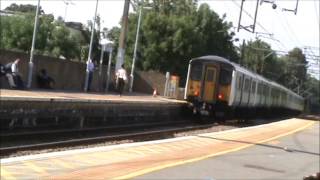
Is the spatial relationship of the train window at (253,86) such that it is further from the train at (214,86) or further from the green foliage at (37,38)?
the green foliage at (37,38)

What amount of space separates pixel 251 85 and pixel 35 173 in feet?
94.2

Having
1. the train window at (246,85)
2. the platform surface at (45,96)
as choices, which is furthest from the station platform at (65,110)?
the train window at (246,85)

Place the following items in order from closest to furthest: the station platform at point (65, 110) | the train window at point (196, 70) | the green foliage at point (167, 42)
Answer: the station platform at point (65, 110) < the train window at point (196, 70) < the green foliage at point (167, 42)

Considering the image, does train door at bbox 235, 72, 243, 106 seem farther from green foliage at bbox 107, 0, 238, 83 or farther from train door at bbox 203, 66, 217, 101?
Result: green foliage at bbox 107, 0, 238, 83

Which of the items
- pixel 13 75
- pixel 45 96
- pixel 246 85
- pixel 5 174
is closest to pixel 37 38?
pixel 246 85

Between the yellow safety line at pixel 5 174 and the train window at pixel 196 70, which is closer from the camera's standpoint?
the yellow safety line at pixel 5 174

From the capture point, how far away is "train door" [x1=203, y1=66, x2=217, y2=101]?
3155cm

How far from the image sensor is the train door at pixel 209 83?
3155 centimetres

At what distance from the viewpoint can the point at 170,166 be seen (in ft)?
35.8

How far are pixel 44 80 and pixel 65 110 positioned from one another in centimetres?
941

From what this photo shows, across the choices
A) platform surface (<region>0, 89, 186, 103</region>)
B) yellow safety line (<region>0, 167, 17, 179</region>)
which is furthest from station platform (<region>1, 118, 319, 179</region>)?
platform surface (<region>0, 89, 186, 103</region>)

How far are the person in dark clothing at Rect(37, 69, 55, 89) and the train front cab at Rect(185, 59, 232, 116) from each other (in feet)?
21.3

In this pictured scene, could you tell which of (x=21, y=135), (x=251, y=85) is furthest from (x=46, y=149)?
(x=251, y=85)

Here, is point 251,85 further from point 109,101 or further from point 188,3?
point 188,3
